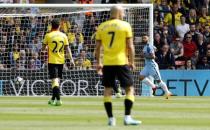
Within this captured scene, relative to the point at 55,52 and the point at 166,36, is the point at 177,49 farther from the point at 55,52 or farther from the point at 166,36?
the point at 55,52

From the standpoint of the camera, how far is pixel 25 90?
2555cm

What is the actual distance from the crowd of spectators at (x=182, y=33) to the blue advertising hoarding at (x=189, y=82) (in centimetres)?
91

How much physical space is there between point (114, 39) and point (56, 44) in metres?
5.91

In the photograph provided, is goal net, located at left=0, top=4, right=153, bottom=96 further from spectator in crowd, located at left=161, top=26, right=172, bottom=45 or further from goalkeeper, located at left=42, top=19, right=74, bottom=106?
goalkeeper, located at left=42, top=19, right=74, bottom=106

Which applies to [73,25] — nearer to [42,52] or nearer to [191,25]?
[42,52]

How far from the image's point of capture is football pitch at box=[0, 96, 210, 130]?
13.6 metres

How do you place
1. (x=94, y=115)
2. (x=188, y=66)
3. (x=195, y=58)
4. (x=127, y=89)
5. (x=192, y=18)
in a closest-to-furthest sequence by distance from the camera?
1. (x=127, y=89)
2. (x=94, y=115)
3. (x=188, y=66)
4. (x=195, y=58)
5. (x=192, y=18)

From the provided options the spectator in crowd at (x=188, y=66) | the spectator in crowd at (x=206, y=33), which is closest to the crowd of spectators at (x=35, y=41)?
the spectator in crowd at (x=188, y=66)

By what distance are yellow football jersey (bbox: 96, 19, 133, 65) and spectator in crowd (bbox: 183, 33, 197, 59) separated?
13.6 meters

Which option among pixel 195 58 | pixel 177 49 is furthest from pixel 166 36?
pixel 195 58

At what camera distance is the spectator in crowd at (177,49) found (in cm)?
2742

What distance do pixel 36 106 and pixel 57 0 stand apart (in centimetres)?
1391

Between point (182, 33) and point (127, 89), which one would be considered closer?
point (127, 89)

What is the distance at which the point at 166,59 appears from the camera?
27.0 m
